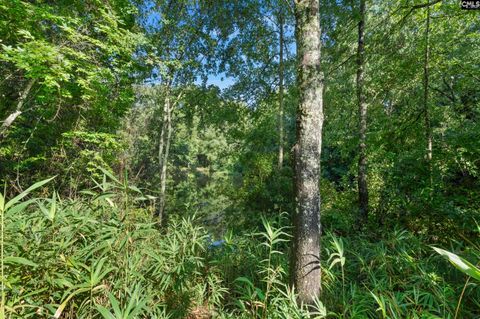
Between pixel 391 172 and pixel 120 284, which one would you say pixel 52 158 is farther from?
pixel 391 172

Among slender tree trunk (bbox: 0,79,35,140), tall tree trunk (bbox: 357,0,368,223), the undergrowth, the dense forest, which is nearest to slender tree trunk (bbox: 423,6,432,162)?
the dense forest

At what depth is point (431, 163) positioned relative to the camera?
436cm

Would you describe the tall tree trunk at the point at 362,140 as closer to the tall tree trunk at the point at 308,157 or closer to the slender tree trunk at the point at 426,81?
the slender tree trunk at the point at 426,81

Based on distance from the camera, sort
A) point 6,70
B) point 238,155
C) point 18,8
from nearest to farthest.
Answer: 1. point 18,8
2. point 6,70
3. point 238,155

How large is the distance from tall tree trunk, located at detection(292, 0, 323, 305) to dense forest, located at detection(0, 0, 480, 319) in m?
0.01

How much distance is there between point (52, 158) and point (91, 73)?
9.76ft

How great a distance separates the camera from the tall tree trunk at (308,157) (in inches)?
83.4

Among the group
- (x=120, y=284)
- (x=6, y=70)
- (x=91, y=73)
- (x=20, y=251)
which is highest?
(x=6, y=70)

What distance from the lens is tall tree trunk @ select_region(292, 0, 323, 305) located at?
6.95ft

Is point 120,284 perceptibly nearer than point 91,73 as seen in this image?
Yes

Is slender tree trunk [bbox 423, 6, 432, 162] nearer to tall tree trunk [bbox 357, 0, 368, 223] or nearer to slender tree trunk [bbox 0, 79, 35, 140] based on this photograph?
tall tree trunk [bbox 357, 0, 368, 223]

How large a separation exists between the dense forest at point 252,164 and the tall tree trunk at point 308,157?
0.5 inches

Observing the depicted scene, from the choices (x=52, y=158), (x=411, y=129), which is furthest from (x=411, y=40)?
(x=52, y=158)

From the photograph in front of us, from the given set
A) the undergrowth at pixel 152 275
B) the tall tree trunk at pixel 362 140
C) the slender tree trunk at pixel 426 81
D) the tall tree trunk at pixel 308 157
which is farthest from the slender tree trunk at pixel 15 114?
the slender tree trunk at pixel 426 81
